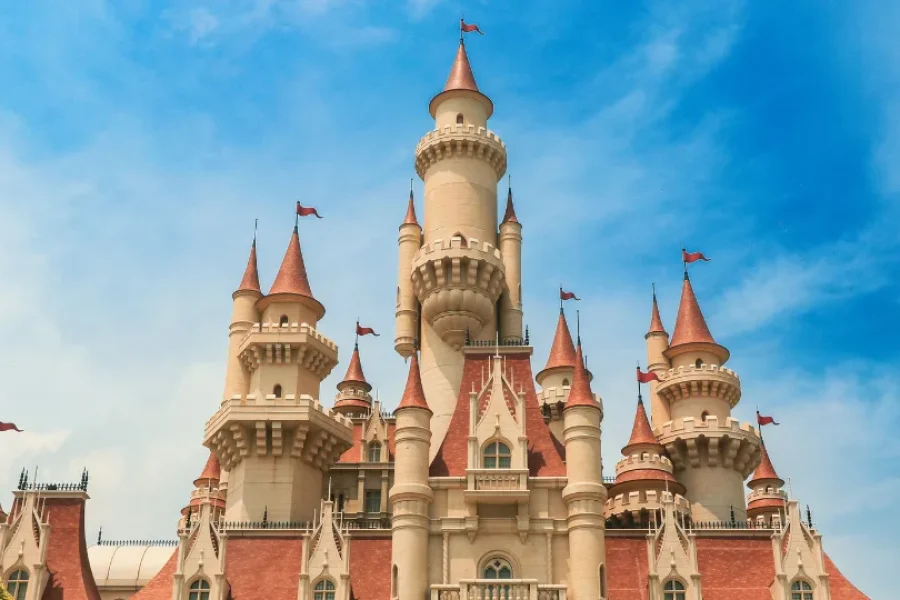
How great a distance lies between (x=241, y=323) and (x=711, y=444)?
24419 millimetres

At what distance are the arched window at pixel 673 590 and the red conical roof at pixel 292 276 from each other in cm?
2275

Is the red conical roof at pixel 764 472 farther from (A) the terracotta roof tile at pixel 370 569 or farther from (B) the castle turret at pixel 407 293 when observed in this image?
(A) the terracotta roof tile at pixel 370 569

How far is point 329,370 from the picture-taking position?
54281mm

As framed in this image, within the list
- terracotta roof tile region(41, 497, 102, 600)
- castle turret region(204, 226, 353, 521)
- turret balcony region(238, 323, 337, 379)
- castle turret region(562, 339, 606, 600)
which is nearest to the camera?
castle turret region(562, 339, 606, 600)

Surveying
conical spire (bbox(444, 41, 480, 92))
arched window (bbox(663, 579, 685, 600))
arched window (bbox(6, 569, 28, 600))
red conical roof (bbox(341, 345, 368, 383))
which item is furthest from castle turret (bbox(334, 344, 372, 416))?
arched window (bbox(663, 579, 685, 600))

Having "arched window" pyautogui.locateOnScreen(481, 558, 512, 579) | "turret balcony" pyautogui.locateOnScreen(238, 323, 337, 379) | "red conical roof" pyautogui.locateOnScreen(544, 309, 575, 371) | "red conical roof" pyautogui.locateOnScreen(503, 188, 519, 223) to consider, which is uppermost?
"red conical roof" pyautogui.locateOnScreen(503, 188, 519, 223)

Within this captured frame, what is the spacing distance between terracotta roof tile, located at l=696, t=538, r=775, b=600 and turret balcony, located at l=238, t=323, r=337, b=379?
20.0m

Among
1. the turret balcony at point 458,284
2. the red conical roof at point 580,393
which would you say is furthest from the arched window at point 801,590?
the turret balcony at point 458,284

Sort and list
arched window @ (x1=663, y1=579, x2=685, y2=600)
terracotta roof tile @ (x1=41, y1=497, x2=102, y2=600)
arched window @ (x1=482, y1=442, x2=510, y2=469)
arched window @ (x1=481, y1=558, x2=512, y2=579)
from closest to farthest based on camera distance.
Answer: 1. arched window @ (x1=481, y1=558, x2=512, y2=579)
2. arched window @ (x1=663, y1=579, x2=685, y2=600)
3. arched window @ (x1=482, y1=442, x2=510, y2=469)
4. terracotta roof tile @ (x1=41, y1=497, x2=102, y2=600)

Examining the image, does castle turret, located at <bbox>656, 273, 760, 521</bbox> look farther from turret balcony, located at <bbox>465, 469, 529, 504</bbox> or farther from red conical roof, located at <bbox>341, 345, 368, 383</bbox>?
red conical roof, located at <bbox>341, 345, 368, 383</bbox>

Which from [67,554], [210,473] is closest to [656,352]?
[210,473]

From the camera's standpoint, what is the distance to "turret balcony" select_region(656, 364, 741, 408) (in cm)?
5350

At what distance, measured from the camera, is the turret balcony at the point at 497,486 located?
40.6 m

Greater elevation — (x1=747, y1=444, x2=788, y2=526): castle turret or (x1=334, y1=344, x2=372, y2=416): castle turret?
(x1=334, y1=344, x2=372, y2=416): castle turret
